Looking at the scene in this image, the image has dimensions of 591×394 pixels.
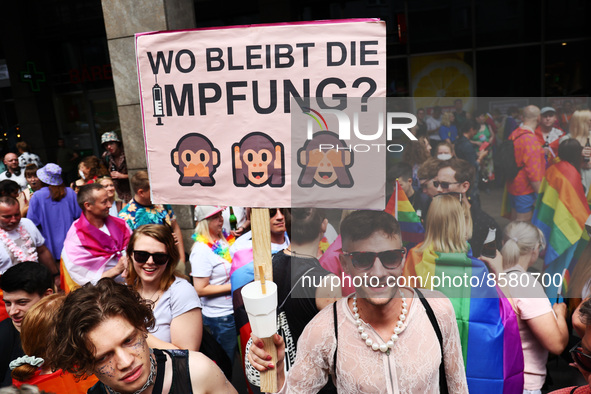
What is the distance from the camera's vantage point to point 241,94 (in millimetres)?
2082

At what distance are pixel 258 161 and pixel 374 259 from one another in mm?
717

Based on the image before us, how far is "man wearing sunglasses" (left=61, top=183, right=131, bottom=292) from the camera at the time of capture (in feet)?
11.8

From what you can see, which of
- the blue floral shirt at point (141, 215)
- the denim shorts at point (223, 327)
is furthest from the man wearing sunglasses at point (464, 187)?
the blue floral shirt at point (141, 215)

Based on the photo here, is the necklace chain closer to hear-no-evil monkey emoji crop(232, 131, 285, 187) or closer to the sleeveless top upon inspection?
the sleeveless top

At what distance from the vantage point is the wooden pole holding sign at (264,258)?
74.5 inches

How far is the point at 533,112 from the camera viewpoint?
2051 millimetres

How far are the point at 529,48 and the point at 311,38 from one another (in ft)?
31.0

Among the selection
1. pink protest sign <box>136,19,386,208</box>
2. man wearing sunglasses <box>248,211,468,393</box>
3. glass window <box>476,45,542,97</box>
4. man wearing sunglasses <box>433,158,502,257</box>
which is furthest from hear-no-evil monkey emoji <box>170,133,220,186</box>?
glass window <box>476,45,542,97</box>

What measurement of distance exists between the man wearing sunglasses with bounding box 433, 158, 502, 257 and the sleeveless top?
4.55 ft

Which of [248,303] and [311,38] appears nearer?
[248,303]

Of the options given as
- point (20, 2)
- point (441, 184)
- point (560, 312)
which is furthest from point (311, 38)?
point (20, 2)

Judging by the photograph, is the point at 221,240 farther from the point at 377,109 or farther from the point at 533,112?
the point at 533,112

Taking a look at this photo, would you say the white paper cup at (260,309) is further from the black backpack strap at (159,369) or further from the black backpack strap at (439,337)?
the black backpack strap at (439,337)

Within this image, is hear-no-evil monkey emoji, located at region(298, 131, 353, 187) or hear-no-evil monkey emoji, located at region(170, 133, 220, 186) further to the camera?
→ hear-no-evil monkey emoji, located at region(170, 133, 220, 186)
